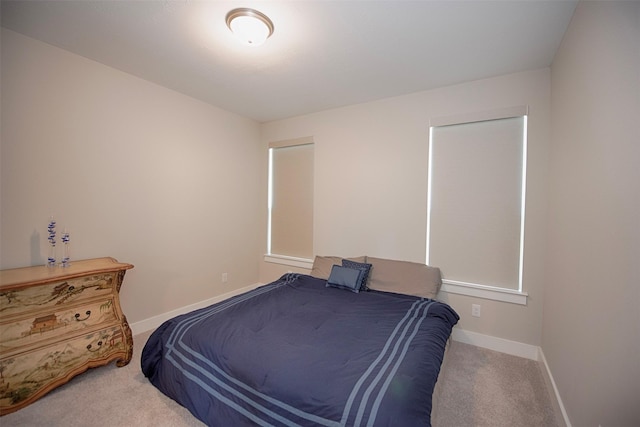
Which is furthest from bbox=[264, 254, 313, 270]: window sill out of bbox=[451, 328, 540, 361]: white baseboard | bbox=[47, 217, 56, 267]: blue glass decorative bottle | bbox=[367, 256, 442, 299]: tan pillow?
bbox=[47, 217, 56, 267]: blue glass decorative bottle

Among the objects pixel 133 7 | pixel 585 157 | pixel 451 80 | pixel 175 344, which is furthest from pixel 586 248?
pixel 133 7

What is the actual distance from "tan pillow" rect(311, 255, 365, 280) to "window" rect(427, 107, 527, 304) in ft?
3.22

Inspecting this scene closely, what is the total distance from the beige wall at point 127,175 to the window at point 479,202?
2610 millimetres

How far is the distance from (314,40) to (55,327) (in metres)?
2.77

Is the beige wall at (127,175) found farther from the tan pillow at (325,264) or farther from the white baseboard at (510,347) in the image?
the white baseboard at (510,347)

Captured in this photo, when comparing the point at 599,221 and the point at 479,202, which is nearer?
the point at 599,221

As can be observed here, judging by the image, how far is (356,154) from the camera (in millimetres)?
3188

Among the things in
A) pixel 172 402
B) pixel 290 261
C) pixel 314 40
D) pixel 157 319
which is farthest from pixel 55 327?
pixel 314 40

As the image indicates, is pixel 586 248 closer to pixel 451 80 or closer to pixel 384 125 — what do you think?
pixel 451 80

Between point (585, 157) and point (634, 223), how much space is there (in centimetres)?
67

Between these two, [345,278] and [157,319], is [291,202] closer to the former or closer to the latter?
[345,278]

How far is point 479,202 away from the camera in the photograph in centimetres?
251

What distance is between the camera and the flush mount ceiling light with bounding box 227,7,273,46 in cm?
163

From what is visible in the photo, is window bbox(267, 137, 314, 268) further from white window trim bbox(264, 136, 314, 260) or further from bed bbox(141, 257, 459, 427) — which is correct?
bed bbox(141, 257, 459, 427)
